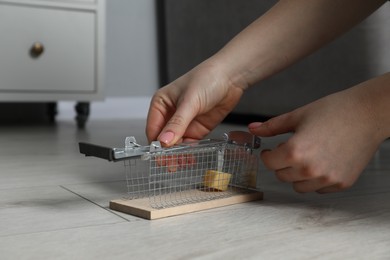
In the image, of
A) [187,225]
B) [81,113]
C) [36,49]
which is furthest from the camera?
[81,113]

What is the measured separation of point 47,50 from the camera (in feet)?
5.92

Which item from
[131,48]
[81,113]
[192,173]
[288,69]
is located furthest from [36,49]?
[192,173]

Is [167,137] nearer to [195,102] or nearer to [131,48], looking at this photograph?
[195,102]

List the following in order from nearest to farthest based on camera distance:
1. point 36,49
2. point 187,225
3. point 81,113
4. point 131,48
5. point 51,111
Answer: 1. point 187,225
2. point 36,49
3. point 81,113
4. point 51,111
5. point 131,48

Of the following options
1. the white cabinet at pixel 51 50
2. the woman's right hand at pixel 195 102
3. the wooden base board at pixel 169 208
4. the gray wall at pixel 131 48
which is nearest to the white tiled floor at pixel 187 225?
the wooden base board at pixel 169 208

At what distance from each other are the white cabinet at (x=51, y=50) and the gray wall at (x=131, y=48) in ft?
1.40

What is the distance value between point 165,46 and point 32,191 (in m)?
1.70

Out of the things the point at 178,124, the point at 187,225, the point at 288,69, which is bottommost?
the point at 187,225

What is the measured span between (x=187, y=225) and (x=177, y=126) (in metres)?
0.14

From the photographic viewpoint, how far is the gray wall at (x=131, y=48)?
2293mm

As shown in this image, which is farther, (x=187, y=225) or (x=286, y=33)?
(x=286, y=33)

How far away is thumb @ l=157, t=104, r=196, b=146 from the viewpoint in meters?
0.67

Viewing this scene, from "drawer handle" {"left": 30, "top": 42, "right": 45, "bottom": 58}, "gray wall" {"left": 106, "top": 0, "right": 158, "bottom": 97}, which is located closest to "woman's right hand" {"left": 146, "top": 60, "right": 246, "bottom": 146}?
"drawer handle" {"left": 30, "top": 42, "right": 45, "bottom": 58}

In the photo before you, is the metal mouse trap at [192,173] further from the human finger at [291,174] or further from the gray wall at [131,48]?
the gray wall at [131,48]
